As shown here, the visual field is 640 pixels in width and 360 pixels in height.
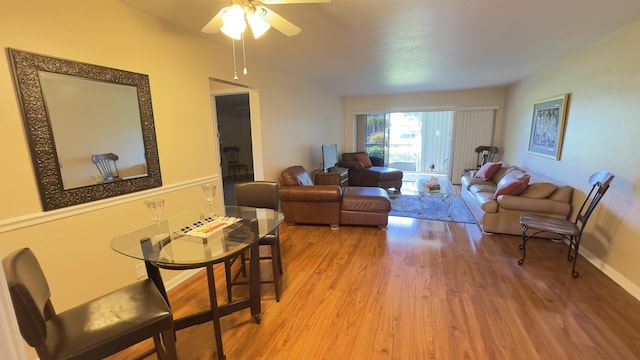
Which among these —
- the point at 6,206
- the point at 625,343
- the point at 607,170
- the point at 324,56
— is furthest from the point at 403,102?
the point at 6,206

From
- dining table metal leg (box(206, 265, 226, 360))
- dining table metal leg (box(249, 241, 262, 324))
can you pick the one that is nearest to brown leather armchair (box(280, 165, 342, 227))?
dining table metal leg (box(249, 241, 262, 324))

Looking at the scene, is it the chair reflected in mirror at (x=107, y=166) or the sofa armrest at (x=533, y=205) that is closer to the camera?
the chair reflected in mirror at (x=107, y=166)

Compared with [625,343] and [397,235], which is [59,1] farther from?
[625,343]

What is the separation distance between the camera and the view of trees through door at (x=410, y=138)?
297 inches

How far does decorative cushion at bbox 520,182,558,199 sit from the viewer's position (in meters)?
3.24

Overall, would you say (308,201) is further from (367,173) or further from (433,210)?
(367,173)

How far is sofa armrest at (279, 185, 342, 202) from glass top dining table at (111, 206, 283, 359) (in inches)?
61.9

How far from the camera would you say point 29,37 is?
5.04ft

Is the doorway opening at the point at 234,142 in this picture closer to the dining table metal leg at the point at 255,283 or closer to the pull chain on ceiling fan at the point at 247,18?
the dining table metal leg at the point at 255,283

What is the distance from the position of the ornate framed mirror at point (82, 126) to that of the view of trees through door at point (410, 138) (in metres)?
6.02

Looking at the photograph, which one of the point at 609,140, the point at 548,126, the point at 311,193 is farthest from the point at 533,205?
the point at 311,193

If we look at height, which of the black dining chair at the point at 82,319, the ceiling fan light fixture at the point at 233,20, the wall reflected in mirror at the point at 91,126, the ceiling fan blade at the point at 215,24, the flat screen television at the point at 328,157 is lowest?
the black dining chair at the point at 82,319

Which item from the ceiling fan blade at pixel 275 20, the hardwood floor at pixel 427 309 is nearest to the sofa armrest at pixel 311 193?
the hardwood floor at pixel 427 309

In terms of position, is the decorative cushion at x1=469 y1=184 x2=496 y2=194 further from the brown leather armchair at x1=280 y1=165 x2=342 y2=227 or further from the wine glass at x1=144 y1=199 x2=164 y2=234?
the wine glass at x1=144 y1=199 x2=164 y2=234
